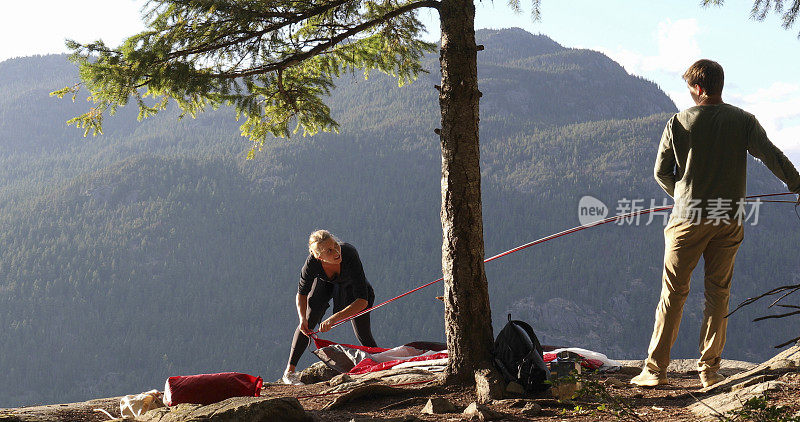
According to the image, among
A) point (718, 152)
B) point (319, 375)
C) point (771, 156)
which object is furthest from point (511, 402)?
point (319, 375)

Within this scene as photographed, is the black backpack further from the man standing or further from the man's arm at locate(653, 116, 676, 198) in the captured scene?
the man's arm at locate(653, 116, 676, 198)

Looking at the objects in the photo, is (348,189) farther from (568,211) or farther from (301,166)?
(568,211)

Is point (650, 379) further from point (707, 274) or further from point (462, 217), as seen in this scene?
point (462, 217)

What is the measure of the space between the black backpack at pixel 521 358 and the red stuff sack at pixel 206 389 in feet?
4.55

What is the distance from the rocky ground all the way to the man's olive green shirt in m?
0.80

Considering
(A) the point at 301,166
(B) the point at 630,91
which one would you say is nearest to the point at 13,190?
(A) the point at 301,166

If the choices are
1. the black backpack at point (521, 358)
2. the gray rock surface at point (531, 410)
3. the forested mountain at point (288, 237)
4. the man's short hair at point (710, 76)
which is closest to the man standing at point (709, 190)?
the man's short hair at point (710, 76)

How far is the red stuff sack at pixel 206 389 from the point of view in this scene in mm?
3676

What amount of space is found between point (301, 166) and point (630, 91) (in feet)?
250

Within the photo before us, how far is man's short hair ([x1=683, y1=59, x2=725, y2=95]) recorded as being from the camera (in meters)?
3.36

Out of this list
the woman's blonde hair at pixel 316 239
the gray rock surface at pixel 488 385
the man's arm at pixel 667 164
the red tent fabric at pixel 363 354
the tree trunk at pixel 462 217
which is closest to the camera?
the man's arm at pixel 667 164

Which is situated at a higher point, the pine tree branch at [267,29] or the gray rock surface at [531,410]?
the pine tree branch at [267,29]

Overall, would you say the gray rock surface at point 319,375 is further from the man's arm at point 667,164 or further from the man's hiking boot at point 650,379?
the man's arm at point 667,164

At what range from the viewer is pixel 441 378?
4023 mm
